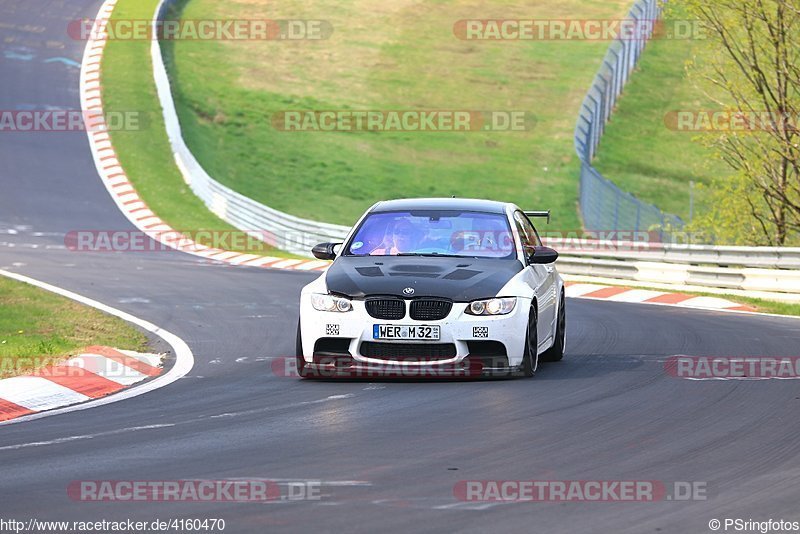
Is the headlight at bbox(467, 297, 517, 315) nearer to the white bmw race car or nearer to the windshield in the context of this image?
the white bmw race car

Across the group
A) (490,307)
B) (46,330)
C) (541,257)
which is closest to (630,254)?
(46,330)

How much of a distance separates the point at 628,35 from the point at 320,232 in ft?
77.3

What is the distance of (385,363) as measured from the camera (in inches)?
460

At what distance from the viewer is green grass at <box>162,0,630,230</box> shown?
42125 millimetres

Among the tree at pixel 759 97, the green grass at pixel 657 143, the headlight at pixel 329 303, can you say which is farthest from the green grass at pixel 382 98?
the headlight at pixel 329 303

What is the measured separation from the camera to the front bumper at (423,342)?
11695mm

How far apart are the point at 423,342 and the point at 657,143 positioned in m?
39.0

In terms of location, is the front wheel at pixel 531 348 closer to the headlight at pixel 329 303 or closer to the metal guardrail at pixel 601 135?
the headlight at pixel 329 303

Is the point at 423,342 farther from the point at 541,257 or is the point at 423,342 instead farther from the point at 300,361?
the point at 541,257

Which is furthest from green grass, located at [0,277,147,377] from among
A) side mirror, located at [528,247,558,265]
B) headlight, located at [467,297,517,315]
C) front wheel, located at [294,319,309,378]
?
side mirror, located at [528,247,558,265]

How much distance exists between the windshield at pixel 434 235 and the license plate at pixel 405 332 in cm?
131

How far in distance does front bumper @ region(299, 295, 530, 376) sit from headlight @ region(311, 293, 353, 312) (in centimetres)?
4

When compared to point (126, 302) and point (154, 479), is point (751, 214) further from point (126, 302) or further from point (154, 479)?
point (154, 479)

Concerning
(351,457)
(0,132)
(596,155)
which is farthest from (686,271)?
(0,132)
